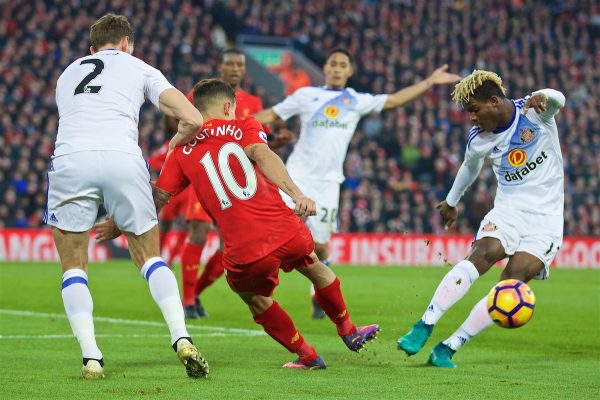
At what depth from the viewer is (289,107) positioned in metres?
11.4

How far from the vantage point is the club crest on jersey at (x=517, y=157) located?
7773 mm

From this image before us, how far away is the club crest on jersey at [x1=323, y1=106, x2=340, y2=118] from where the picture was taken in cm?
1143

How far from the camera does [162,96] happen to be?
6.82 m

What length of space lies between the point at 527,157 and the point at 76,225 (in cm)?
321

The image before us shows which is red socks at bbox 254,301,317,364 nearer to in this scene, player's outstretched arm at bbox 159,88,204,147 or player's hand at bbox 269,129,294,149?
player's outstretched arm at bbox 159,88,204,147

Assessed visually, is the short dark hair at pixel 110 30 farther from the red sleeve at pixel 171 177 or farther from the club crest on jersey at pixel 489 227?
the club crest on jersey at pixel 489 227

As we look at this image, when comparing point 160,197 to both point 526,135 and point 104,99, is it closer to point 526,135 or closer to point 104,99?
point 104,99

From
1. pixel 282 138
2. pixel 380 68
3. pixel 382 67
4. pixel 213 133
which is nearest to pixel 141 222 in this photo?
pixel 213 133

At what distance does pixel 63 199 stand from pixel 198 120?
38.4 inches

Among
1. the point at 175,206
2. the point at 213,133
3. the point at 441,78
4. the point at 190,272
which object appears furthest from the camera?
the point at 175,206

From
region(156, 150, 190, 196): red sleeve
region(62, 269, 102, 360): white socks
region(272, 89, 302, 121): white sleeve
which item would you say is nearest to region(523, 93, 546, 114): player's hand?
region(156, 150, 190, 196): red sleeve

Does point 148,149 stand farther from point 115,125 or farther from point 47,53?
point 115,125

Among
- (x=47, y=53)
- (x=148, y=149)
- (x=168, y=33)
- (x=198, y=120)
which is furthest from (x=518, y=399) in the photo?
(x=168, y=33)

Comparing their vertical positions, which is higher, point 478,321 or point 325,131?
point 325,131
